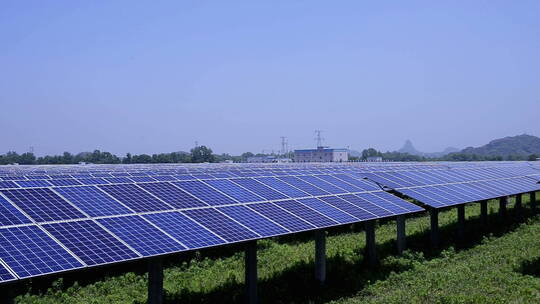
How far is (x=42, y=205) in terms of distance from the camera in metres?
14.0

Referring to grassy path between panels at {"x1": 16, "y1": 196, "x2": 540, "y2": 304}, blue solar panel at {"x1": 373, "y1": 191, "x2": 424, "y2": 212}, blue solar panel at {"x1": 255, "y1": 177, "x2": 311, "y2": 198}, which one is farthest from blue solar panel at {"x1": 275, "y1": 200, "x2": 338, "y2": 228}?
blue solar panel at {"x1": 373, "y1": 191, "x2": 424, "y2": 212}

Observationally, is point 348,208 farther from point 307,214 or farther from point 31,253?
point 31,253

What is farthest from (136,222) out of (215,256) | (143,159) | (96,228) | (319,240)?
(143,159)

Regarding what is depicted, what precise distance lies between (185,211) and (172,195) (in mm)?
1555

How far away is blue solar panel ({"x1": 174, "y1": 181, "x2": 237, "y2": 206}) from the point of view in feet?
58.3

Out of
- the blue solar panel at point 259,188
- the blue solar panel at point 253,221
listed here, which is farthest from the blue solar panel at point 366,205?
the blue solar panel at point 253,221

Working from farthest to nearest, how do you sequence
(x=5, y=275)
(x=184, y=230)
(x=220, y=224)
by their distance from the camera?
1. (x=220, y=224)
2. (x=184, y=230)
3. (x=5, y=275)

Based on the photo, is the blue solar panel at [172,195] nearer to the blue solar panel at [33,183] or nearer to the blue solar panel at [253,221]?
the blue solar panel at [253,221]

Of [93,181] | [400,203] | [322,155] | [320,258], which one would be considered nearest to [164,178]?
[93,181]

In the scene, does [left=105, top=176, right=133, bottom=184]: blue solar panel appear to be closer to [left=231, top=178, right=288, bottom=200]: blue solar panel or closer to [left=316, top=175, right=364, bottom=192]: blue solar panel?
[left=231, top=178, right=288, bottom=200]: blue solar panel

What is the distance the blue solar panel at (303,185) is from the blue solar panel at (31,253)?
463 inches

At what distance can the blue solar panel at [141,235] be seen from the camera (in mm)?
12914

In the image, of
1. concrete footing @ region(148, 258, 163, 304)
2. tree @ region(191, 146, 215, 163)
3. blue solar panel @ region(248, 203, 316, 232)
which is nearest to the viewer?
concrete footing @ region(148, 258, 163, 304)

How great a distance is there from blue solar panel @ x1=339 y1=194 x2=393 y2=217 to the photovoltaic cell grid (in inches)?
1.8
